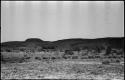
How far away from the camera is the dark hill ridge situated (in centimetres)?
2134

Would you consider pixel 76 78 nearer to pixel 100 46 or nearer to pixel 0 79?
pixel 0 79

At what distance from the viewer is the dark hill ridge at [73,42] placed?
70.0ft

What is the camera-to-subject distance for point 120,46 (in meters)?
25.7

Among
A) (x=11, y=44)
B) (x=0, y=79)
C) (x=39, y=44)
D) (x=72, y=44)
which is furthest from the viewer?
(x=72, y=44)

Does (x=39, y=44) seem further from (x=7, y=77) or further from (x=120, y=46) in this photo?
(x=7, y=77)

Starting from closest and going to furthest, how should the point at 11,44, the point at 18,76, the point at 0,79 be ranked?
the point at 0,79
the point at 18,76
the point at 11,44

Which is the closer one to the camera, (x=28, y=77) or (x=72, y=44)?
(x=28, y=77)

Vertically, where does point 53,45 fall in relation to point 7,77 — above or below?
below

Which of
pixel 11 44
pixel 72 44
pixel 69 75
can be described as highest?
pixel 69 75

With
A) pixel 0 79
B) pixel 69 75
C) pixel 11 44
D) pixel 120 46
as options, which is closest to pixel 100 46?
pixel 120 46

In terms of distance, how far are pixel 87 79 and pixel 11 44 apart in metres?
12.6

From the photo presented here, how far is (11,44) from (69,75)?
11598mm

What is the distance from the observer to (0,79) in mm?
9250

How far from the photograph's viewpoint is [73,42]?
2558cm
